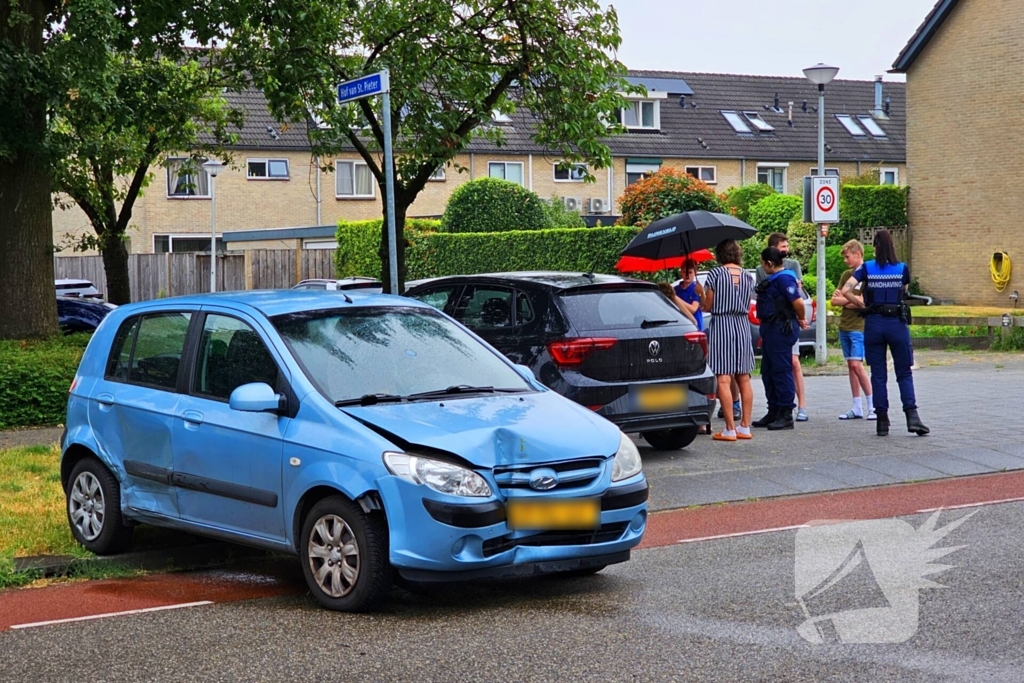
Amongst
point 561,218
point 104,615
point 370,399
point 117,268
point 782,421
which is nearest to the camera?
point 104,615

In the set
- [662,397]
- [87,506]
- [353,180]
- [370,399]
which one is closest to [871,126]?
[353,180]

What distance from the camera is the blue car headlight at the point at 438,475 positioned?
632cm

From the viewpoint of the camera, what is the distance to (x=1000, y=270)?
3372cm

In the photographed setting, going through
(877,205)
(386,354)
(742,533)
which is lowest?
(742,533)

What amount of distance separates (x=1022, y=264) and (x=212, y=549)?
2941cm

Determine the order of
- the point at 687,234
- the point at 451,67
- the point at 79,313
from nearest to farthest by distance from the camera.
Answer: the point at 687,234
the point at 451,67
the point at 79,313

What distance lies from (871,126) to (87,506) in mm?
54331

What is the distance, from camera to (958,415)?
14172mm

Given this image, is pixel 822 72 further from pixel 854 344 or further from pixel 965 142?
pixel 965 142

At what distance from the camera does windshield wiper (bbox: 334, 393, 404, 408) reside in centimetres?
686

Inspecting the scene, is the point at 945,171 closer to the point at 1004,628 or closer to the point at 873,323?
the point at 873,323

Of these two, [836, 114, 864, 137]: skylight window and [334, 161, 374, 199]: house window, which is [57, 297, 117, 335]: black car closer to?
[334, 161, 374, 199]: house window

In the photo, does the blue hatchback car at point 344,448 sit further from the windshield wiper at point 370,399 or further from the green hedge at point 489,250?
the green hedge at point 489,250

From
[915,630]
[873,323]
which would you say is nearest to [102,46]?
[873,323]
